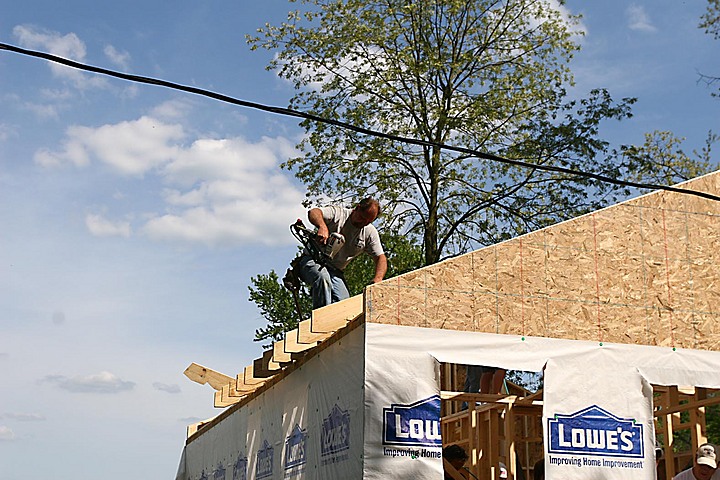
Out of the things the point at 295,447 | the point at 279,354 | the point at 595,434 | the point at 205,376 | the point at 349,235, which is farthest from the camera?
the point at 205,376

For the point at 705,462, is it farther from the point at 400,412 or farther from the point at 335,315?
the point at 335,315

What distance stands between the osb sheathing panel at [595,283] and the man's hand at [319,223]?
1.70 m

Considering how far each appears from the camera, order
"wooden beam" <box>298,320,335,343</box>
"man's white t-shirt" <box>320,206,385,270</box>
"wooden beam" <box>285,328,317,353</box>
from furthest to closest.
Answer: "man's white t-shirt" <box>320,206,385,270</box> → "wooden beam" <box>285,328,317,353</box> → "wooden beam" <box>298,320,335,343</box>

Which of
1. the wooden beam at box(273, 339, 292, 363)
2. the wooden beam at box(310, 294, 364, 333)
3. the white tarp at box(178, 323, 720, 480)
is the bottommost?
the white tarp at box(178, 323, 720, 480)

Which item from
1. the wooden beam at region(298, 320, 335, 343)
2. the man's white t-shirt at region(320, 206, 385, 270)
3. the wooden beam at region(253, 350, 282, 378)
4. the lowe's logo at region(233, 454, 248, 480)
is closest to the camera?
the wooden beam at region(298, 320, 335, 343)

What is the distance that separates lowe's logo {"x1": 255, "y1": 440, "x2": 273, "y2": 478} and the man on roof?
2083mm

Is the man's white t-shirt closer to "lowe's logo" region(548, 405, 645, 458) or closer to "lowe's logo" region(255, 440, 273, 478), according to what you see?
"lowe's logo" region(255, 440, 273, 478)

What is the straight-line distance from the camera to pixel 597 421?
7605 millimetres

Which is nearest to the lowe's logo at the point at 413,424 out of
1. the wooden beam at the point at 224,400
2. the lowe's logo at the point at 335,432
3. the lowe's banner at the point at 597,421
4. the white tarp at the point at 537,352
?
the white tarp at the point at 537,352

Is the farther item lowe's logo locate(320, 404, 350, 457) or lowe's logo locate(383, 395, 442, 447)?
lowe's logo locate(320, 404, 350, 457)

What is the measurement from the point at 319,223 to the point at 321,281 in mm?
624

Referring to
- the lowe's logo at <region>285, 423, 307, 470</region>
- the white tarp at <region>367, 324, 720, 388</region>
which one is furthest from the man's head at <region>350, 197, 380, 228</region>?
the lowe's logo at <region>285, 423, 307, 470</region>

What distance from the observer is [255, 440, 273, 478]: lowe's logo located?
10172mm

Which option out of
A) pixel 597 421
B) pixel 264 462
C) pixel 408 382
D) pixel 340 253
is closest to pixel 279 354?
pixel 340 253
